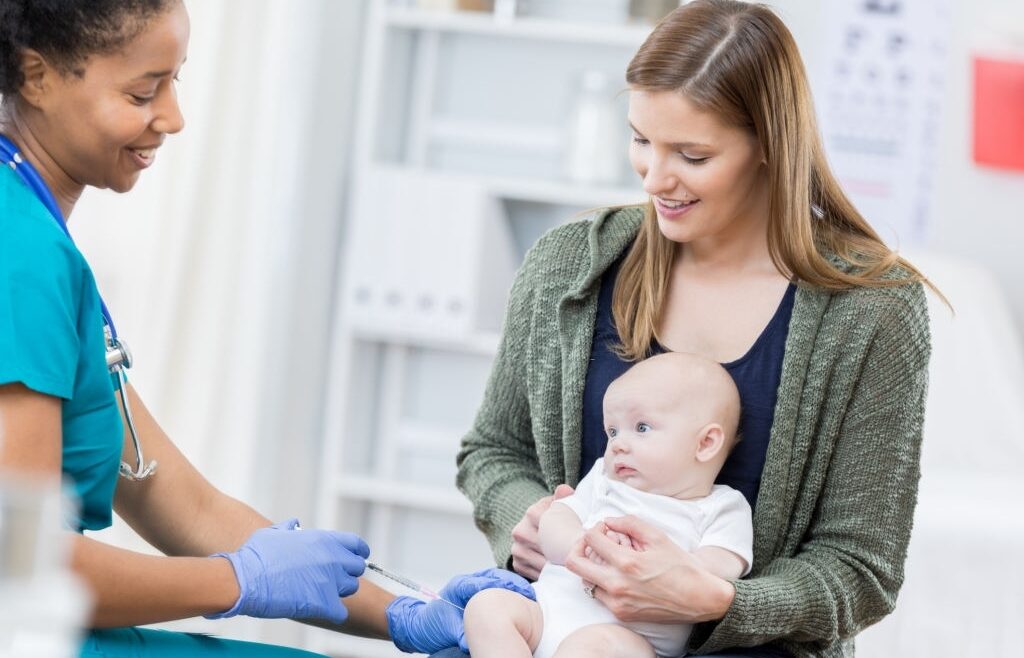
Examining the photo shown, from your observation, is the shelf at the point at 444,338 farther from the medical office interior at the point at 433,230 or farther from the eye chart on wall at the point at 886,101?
the eye chart on wall at the point at 886,101

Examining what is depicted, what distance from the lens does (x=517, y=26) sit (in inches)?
118

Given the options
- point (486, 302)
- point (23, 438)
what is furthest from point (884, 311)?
point (486, 302)

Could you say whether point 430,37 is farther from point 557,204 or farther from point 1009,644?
point 1009,644

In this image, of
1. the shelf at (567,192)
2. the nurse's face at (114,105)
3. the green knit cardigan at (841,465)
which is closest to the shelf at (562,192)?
the shelf at (567,192)

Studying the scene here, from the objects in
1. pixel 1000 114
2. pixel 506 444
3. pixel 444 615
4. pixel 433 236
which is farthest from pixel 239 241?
pixel 1000 114

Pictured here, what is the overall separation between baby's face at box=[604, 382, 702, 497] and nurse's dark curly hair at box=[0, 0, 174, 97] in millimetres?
644

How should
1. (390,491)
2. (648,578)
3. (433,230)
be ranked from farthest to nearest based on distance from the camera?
(390,491) → (433,230) → (648,578)

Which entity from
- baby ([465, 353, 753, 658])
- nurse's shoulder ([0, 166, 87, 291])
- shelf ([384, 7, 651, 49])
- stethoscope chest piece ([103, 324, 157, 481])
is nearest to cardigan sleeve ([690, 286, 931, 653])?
baby ([465, 353, 753, 658])

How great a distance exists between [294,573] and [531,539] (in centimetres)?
28

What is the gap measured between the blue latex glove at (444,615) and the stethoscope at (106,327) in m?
0.34

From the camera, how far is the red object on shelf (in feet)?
10.3

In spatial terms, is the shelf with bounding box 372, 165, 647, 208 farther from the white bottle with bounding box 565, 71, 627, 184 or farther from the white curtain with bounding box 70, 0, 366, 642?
the white curtain with bounding box 70, 0, 366, 642

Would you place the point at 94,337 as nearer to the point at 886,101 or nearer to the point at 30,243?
the point at 30,243

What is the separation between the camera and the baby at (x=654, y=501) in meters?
1.28
